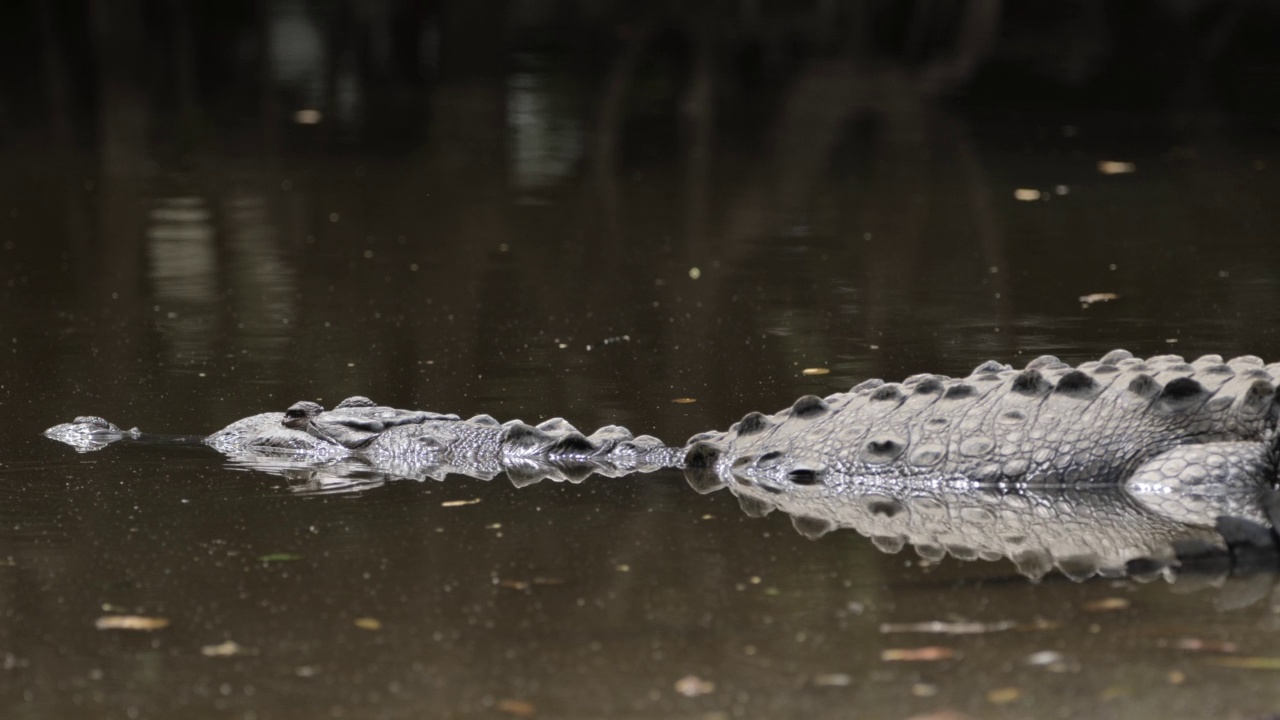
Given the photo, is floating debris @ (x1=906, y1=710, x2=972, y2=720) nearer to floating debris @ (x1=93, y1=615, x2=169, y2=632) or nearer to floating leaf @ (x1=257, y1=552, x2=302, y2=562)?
floating debris @ (x1=93, y1=615, x2=169, y2=632)

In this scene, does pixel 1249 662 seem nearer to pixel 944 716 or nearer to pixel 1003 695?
pixel 1003 695

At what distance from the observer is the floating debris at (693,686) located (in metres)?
4.70

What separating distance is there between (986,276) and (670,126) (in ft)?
30.7

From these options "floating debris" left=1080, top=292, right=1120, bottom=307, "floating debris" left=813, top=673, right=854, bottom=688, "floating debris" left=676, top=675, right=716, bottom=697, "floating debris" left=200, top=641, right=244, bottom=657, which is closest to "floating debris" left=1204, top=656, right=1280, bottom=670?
"floating debris" left=813, top=673, right=854, bottom=688

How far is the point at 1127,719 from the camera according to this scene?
14.5 ft

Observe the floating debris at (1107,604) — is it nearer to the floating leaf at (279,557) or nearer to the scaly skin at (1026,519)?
the scaly skin at (1026,519)

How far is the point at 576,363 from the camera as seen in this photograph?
362 inches

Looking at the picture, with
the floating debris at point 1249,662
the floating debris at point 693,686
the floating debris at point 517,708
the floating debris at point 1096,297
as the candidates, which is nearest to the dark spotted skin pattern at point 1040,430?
the floating debris at point 1249,662

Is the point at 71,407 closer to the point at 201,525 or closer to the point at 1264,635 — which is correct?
the point at 201,525

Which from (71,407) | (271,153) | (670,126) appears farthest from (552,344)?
(670,126)

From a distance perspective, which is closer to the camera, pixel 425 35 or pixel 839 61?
pixel 839 61

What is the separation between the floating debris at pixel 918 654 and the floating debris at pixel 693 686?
498 mm

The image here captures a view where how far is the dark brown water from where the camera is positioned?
4.89 metres

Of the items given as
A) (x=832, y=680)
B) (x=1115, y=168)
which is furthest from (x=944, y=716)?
(x=1115, y=168)
